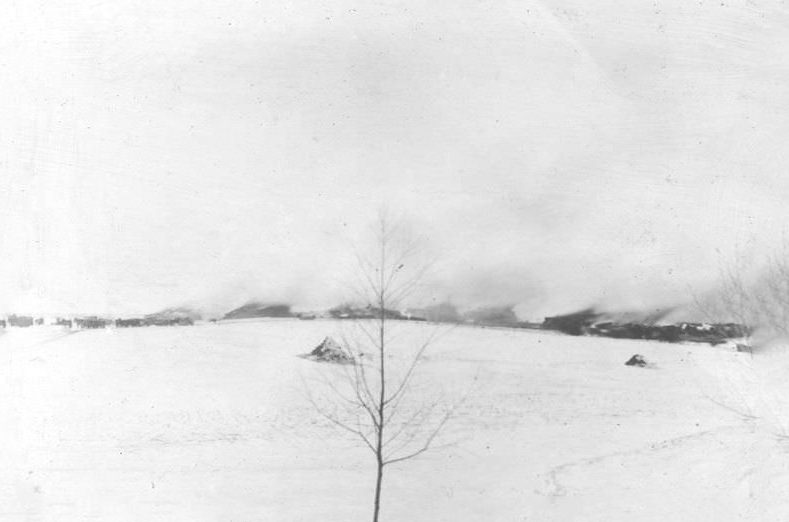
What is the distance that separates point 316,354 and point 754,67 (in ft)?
25.2

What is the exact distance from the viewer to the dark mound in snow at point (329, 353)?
9258 millimetres

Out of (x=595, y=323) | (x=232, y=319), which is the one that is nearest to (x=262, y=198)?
(x=232, y=319)

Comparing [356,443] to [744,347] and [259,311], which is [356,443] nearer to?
[259,311]

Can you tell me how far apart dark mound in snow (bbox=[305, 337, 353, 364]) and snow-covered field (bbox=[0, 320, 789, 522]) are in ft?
0.43

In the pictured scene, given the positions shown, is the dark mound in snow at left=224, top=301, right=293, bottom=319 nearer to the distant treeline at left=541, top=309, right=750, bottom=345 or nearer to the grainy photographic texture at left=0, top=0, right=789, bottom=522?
the grainy photographic texture at left=0, top=0, right=789, bottom=522

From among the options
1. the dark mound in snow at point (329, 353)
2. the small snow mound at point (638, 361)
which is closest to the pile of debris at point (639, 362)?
the small snow mound at point (638, 361)

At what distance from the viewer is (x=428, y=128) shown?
984cm

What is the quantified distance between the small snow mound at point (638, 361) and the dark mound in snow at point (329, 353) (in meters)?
3.91

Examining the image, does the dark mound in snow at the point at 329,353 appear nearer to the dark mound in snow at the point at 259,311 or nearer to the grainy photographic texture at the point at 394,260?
the grainy photographic texture at the point at 394,260

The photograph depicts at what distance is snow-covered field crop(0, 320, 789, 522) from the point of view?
871 centimetres

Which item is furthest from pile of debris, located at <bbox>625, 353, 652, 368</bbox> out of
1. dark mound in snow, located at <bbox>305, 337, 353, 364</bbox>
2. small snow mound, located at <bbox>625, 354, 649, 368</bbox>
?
dark mound in snow, located at <bbox>305, 337, 353, 364</bbox>

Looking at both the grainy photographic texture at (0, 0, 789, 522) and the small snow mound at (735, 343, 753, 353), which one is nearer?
the grainy photographic texture at (0, 0, 789, 522)

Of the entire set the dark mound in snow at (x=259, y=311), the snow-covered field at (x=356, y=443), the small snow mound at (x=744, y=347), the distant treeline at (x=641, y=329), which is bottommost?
the snow-covered field at (x=356, y=443)

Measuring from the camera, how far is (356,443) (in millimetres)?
9070
